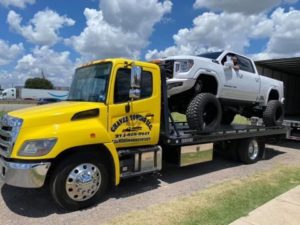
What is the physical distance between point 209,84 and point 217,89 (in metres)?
0.24

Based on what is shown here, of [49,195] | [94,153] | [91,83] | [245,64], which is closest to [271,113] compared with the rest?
[245,64]

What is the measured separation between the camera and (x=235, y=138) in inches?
323

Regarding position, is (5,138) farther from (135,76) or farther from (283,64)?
(283,64)

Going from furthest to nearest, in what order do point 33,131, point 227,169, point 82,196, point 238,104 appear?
point 238,104 < point 227,169 < point 82,196 < point 33,131

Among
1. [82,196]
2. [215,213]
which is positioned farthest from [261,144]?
[82,196]

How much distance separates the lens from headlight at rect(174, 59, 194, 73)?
23.4ft

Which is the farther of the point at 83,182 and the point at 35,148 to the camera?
the point at 83,182

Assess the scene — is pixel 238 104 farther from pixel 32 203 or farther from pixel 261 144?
pixel 32 203

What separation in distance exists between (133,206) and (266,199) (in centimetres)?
237

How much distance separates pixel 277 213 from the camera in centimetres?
493

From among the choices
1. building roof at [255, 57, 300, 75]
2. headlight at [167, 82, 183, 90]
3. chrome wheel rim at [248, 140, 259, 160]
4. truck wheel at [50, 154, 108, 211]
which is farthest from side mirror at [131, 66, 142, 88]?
building roof at [255, 57, 300, 75]

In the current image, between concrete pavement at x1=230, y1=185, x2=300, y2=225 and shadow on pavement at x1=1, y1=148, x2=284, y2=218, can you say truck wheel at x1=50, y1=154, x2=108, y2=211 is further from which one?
concrete pavement at x1=230, y1=185, x2=300, y2=225

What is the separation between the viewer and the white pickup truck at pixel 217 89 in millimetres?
7094

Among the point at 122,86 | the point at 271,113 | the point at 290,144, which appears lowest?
the point at 290,144
